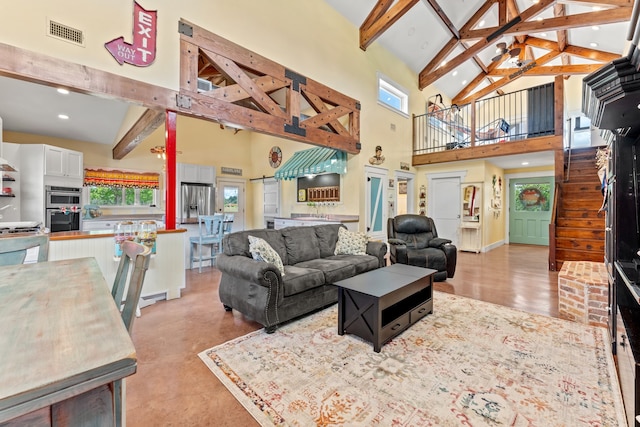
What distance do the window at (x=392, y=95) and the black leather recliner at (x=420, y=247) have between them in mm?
3279

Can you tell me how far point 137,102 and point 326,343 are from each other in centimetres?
333

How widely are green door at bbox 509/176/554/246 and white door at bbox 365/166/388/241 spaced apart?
4.97 metres

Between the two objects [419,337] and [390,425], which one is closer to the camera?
[390,425]

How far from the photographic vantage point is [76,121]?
490cm

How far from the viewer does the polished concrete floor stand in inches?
64.9

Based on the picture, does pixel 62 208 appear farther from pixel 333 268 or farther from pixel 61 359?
pixel 61 359

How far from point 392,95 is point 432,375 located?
6831 millimetres

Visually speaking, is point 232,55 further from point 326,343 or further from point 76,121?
point 326,343

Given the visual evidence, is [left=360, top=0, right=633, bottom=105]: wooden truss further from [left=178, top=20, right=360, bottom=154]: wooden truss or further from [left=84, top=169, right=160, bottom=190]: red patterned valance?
[left=84, top=169, right=160, bottom=190]: red patterned valance

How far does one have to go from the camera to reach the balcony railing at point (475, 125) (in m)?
6.19

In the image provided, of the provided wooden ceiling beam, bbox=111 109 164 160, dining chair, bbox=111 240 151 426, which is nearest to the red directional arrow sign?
wooden ceiling beam, bbox=111 109 164 160

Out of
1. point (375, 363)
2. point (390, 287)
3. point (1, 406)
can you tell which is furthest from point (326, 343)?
point (1, 406)

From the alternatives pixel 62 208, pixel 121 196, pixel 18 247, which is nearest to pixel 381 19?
pixel 18 247

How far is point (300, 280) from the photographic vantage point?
285 cm
